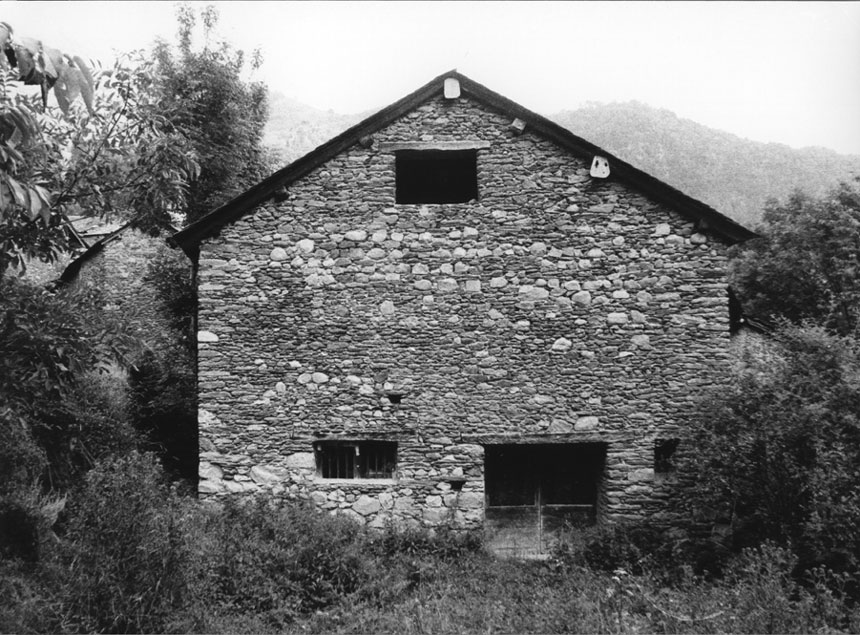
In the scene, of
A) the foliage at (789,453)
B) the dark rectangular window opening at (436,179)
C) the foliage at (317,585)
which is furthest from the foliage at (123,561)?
the foliage at (789,453)

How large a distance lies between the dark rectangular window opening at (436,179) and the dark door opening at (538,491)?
432 centimetres

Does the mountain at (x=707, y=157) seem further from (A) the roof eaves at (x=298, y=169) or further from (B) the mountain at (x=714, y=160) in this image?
(A) the roof eaves at (x=298, y=169)

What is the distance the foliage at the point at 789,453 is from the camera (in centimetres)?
716

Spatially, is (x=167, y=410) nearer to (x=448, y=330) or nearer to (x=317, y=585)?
(x=317, y=585)

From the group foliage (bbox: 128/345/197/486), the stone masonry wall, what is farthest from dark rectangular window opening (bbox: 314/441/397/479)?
foliage (bbox: 128/345/197/486)

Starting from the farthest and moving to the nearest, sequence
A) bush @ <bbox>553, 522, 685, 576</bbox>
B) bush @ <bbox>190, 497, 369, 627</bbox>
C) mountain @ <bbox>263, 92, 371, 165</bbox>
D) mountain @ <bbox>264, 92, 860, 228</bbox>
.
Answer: mountain @ <bbox>263, 92, 371, 165</bbox> → mountain @ <bbox>264, 92, 860, 228</bbox> → bush @ <bbox>553, 522, 685, 576</bbox> → bush @ <bbox>190, 497, 369, 627</bbox>

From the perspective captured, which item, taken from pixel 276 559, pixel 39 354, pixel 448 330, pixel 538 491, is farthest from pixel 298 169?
pixel 538 491

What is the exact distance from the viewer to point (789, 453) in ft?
25.4

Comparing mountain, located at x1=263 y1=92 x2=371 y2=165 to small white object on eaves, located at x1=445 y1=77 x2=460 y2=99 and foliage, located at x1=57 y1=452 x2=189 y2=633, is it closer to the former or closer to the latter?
small white object on eaves, located at x1=445 y1=77 x2=460 y2=99

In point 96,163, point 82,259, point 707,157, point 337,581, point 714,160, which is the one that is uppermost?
point 707,157

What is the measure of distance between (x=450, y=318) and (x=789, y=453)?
4775 mm

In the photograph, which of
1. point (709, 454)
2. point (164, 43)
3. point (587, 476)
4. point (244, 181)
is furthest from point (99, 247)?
point (709, 454)

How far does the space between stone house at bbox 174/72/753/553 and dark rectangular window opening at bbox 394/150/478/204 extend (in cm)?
92

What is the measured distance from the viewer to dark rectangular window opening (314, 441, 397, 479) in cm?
923
